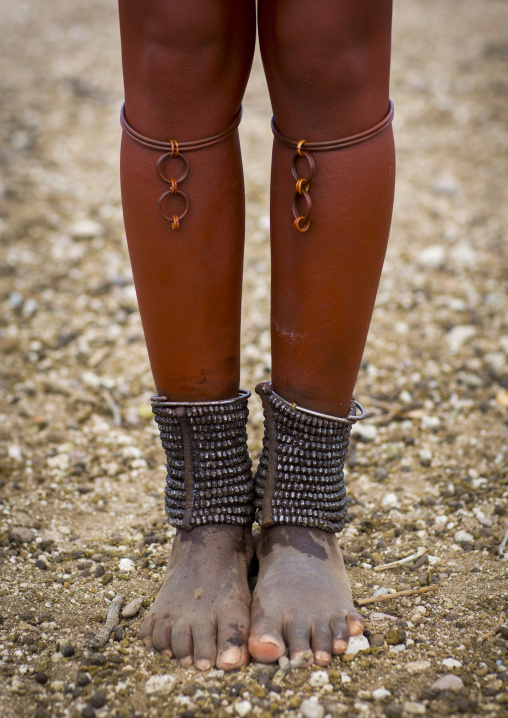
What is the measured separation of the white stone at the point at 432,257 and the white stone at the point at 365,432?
1.01 meters

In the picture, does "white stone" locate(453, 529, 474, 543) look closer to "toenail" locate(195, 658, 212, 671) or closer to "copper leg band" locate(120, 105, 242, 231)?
"toenail" locate(195, 658, 212, 671)

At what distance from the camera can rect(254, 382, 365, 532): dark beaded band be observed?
128cm

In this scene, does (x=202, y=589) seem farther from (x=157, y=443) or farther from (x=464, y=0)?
(x=464, y=0)

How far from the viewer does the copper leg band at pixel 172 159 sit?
3.76 ft

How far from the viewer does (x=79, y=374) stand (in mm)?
2232

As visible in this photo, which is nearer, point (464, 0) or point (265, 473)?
point (265, 473)

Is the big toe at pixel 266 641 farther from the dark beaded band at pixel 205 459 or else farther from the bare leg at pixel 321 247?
the dark beaded band at pixel 205 459

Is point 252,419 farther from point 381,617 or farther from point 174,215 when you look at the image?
point 174,215

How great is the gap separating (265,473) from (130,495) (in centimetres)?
52

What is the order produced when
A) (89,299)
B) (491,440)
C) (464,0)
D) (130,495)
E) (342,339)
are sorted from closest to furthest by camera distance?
(342,339), (130,495), (491,440), (89,299), (464,0)

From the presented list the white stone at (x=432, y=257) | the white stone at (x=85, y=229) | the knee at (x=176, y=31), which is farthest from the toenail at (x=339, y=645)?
the white stone at (x=85, y=229)

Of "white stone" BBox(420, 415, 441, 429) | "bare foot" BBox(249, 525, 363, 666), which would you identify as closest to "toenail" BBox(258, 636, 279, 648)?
"bare foot" BBox(249, 525, 363, 666)

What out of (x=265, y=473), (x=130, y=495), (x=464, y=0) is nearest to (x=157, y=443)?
(x=130, y=495)

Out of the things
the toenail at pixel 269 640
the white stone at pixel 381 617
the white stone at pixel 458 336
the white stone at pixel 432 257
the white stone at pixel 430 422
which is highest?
the white stone at pixel 432 257
